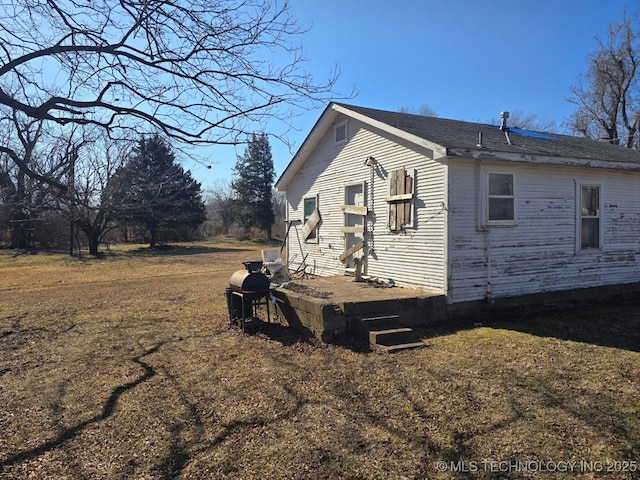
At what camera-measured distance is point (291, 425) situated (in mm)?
3959

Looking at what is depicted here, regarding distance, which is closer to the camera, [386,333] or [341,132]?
[386,333]

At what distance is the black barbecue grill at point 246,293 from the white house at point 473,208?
256 cm

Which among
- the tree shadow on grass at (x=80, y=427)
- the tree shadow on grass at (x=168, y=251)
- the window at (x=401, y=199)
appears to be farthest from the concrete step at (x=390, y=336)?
the tree shadow on grass at (x=168, y=251)

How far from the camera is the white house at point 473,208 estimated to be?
777cm

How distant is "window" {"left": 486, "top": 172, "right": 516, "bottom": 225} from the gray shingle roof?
0.53 m

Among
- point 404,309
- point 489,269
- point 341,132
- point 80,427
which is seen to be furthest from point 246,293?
point 341,132

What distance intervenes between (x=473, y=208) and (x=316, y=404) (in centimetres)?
492

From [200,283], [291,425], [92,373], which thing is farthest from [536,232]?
[200,283]

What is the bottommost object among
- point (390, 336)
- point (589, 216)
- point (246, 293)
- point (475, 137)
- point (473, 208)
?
point (390, 336)

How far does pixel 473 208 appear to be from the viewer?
7820 millimetres

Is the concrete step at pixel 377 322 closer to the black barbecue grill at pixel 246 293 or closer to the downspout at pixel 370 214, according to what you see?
the black barbecue grill at pixel 246 293

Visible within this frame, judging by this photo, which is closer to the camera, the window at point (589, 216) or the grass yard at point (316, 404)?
the grass yard at point (316, 404)

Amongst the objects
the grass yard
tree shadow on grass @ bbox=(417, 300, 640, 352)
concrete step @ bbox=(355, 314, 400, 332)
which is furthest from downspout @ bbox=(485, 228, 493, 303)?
concrete step @ bbox=(355, 314, 400, 332)

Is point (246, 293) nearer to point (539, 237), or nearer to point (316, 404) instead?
point (316, 404)
